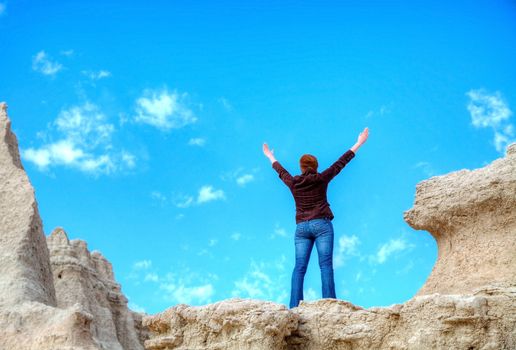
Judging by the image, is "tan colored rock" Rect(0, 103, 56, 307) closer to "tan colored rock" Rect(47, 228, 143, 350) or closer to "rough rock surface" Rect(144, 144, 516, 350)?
"rough rock surface" Rect(144, 144, 516, 350)

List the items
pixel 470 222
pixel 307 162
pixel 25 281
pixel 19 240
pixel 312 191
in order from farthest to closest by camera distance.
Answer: pixel 307 162, pixel 312 191, pixel 470 222, pixel 19 240, pixel 25 281

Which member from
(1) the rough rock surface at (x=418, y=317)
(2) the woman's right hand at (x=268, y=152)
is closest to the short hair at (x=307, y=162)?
(2) the woman's right hand at (x=268, y=152)

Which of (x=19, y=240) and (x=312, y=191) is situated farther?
(x=312, y=191)

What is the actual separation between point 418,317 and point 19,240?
4213 millimetres

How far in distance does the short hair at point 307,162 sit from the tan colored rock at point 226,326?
222cm

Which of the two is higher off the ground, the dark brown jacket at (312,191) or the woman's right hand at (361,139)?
the woman's right hand at (361,139)

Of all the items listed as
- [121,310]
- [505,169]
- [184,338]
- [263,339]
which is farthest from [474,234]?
[121,310]

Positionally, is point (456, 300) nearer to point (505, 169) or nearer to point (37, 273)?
point (505, 169)

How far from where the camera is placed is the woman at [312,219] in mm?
8258

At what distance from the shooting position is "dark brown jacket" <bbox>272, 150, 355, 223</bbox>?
28.0 ft

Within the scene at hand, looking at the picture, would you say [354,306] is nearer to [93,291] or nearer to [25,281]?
[25,281]

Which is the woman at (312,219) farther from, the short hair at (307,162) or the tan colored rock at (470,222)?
the tan colored rock at (470,222)

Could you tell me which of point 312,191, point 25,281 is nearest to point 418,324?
point 312,191

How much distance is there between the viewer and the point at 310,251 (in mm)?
8492
